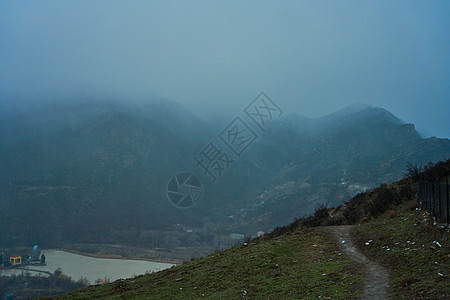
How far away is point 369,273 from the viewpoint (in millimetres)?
8336

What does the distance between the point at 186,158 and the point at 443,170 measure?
15493 centimetres

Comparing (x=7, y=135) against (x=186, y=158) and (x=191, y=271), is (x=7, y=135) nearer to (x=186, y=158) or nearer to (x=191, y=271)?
(x=186, y=158)

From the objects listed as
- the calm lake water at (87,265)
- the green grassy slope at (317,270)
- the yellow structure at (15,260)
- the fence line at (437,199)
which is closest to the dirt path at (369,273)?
the green grassy slope at (317,270)

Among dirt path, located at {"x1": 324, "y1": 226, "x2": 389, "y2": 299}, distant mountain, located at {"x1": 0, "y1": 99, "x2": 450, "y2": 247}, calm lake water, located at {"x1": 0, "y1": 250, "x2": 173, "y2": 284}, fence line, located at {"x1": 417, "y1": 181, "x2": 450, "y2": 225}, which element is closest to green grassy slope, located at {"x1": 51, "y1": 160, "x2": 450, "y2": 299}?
dirt path, located at {"x1": 324, "y1": 226, "x2": 389, "y2": 299}

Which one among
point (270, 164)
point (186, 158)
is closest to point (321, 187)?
point (270, 164)

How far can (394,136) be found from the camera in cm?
13125

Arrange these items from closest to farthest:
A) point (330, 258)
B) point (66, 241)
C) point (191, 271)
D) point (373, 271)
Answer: point (373, 271) → point (330, 258) → point (191, 271) → point (66, 241)

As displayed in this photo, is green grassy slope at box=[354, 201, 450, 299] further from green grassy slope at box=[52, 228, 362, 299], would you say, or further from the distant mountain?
the distant mountain

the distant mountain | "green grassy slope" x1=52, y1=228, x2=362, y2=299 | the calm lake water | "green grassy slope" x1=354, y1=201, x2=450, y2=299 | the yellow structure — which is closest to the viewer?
"green grassy slope" x1=354, y1=201, x2=450, y2=299

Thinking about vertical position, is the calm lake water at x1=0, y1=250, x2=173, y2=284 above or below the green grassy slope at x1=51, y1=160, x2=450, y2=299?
below

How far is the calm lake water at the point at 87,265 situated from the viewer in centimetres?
6531

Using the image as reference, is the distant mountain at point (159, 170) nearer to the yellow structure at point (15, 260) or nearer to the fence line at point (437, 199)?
the yellow structure at point (15, 260)

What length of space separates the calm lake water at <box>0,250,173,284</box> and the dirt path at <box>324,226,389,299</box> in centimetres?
5596

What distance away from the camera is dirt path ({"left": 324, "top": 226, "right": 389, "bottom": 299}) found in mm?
6836
